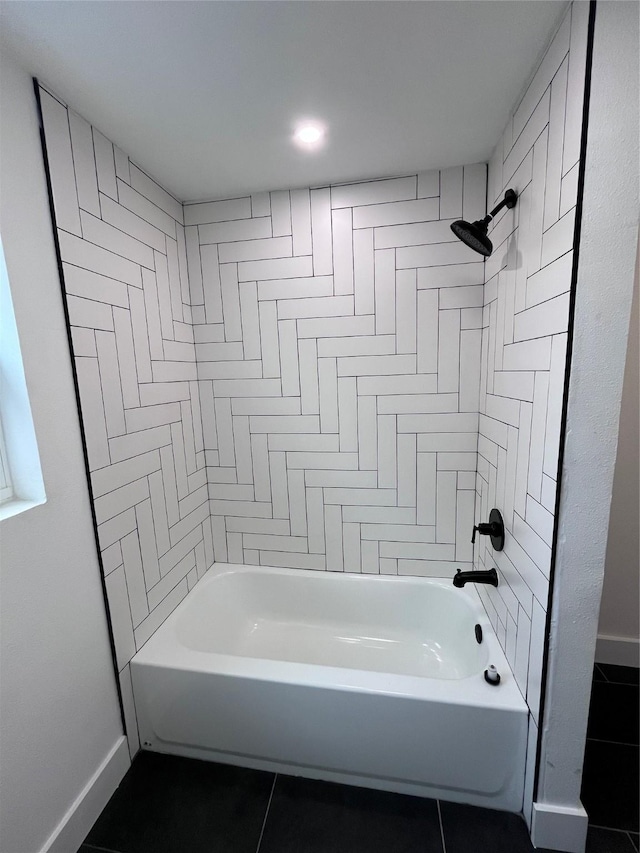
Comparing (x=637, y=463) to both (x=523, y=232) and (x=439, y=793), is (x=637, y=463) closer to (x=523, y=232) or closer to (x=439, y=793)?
(x=523, y=232)


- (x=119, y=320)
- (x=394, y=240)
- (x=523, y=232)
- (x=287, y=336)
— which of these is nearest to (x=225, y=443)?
(x=287, y=336)

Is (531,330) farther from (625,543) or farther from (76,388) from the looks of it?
(76,388)

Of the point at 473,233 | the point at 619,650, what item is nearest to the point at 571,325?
the point at 473,233

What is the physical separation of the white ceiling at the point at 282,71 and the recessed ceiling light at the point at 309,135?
0.04 m

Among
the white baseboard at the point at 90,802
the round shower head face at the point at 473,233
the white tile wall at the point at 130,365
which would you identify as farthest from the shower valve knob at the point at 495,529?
the white baseboard at the point at 90,802

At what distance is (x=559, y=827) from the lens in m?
1.15

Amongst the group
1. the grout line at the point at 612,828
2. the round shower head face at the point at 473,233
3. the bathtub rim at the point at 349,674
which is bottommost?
the grout line at the point at 612,828

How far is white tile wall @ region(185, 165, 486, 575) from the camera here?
1725 millimetres

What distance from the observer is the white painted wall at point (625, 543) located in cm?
162

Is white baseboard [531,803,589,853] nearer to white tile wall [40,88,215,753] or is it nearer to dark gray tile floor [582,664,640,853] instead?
dark gray tile floor [582,664,640,853]

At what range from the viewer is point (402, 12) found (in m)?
0.91

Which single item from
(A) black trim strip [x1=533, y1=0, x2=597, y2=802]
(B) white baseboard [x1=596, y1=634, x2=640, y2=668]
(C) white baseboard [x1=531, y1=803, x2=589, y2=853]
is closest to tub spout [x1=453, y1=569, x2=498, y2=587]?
(A) black trim strip [x1=533, y1=0, x2=597, y2=802]

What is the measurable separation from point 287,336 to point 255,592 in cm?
148

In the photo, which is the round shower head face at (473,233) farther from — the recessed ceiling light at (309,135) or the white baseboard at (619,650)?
the white baseboard at (619,650)
